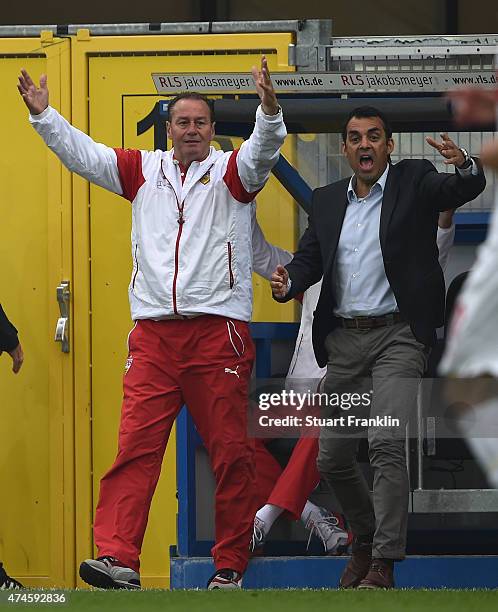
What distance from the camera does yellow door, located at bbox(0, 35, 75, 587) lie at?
364 inches

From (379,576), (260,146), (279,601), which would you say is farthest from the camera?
(260,146)

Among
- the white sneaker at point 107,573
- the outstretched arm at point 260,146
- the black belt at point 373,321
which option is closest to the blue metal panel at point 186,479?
the white sneaker at point 107,573

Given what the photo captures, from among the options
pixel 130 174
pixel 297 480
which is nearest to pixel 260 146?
pixel 130 174

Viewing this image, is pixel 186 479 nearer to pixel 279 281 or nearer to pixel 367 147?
pixel 279 281

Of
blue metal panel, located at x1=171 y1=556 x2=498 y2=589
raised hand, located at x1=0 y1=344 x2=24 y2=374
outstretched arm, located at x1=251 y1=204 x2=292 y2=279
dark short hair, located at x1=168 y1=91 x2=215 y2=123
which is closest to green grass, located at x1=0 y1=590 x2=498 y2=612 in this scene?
blue metal panel, located at x1=171 y1=556 x2=498 y2=589

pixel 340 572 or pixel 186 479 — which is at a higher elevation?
pixel 186 479

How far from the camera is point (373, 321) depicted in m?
6.82

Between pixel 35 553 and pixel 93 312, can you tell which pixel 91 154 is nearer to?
pixel 93 312

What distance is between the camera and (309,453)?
744 cm

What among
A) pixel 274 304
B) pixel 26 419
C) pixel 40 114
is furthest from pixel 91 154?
pixel 26 419

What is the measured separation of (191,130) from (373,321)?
1099 millimetres

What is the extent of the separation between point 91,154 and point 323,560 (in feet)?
6.51

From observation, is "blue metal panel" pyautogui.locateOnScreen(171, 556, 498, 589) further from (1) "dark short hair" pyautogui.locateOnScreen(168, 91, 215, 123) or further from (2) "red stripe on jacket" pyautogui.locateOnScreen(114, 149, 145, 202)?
(1) "dark short hair" pyautogui.locateOnScreen(168, 91, 215, 123)

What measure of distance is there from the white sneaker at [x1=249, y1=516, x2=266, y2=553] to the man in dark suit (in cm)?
60
